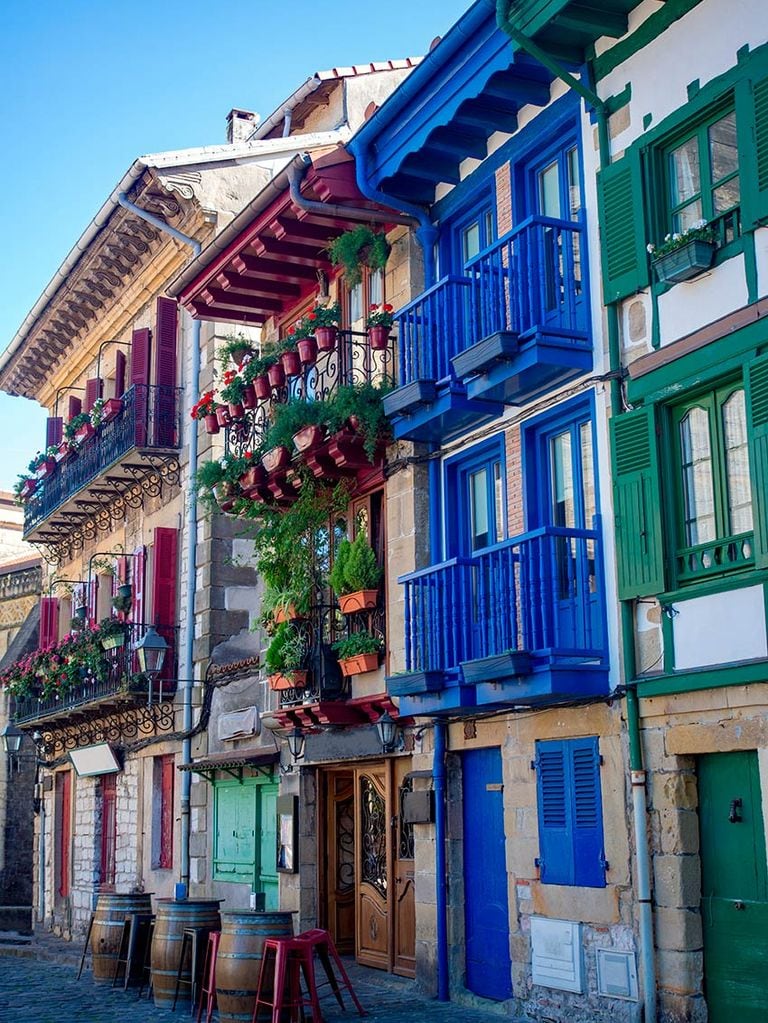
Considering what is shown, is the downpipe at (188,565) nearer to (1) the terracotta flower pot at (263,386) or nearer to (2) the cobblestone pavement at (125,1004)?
(2) the cobblestone pavement at (125,1004)

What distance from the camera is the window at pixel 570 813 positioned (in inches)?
424

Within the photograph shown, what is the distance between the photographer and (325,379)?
15609mm

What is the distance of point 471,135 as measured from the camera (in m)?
13.2

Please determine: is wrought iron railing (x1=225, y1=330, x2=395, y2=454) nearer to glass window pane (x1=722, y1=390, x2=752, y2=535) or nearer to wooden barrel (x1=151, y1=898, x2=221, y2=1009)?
glass window pane (x1=722, y1=390, x2=752, y2=535)

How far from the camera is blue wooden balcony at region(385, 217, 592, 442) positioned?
1137 cm

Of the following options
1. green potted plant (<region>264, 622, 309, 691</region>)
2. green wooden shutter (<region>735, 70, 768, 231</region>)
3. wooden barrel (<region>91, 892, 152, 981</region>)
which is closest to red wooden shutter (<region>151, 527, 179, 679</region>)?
green potted plant (<region>264, 622, 309, 691</region>)

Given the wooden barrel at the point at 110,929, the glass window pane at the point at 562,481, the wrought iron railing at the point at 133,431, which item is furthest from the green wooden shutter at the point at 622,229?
the wrought iron railing at the point at 133,431

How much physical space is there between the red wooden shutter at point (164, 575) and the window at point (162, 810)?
1.97m

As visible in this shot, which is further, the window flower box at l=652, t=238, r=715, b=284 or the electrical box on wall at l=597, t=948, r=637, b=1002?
the electrical box on wall at l=597, t=948, r=637, b=1002

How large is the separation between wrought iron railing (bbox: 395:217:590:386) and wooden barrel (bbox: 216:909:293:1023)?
4.94m

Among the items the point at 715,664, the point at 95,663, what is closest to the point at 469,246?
the point at 715,664

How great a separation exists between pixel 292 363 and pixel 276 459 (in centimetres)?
104

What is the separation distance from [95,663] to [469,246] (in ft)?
32.7

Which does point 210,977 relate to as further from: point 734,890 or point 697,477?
point 697,477
